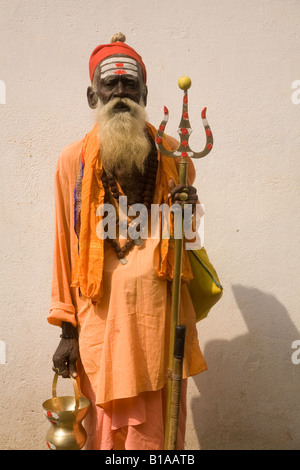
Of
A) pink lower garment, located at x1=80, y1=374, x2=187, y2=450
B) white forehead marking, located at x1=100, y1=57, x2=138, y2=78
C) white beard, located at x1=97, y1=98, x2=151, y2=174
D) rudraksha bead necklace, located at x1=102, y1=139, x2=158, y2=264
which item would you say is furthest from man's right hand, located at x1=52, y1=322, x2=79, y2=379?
white forehead marking, located at x1=100, y1=57, x2=138, y2=78

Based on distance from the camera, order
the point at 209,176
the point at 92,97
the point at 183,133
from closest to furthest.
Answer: the point at 183,133 → the point at 92,97 → the point at 209,176

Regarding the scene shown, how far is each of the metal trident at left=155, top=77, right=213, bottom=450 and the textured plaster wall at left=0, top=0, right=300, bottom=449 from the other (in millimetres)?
1053

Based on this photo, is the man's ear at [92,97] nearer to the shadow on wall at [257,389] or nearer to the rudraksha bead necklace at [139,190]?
the rudraksha bead necklace at [139,190]

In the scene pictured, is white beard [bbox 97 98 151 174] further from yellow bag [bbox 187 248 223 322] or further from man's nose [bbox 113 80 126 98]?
yellow bag [bbox 187 248 223 322]

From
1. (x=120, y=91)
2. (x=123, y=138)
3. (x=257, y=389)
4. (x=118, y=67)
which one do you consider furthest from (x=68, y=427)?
(x=118, y=67)

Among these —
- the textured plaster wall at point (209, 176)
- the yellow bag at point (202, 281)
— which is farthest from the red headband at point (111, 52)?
the yellow bag at point (202, 281)

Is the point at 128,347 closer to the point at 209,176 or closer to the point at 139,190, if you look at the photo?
the point at 139,190

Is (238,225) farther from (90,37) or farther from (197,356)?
(90,37)

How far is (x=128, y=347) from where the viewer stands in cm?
213

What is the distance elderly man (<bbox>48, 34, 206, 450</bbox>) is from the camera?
7.08ft

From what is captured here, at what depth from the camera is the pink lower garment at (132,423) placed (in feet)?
7.07

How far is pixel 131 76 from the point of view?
7.47 ft

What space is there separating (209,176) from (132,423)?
171cm

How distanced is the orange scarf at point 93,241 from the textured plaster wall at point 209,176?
0.87 meters
